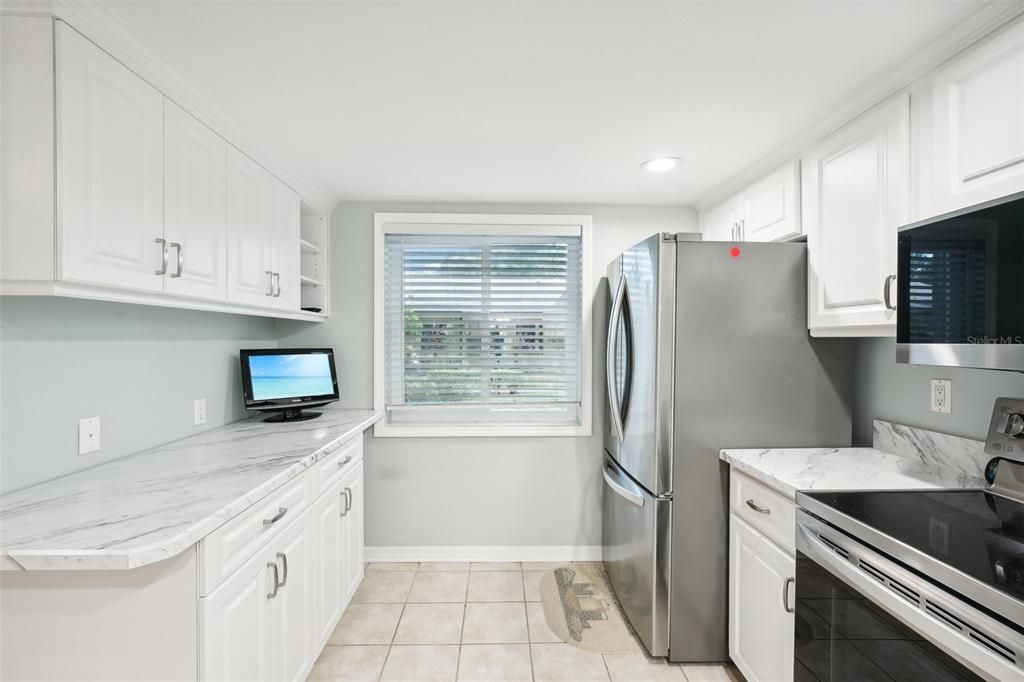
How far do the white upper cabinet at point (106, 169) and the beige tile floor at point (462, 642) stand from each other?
70.1 inches

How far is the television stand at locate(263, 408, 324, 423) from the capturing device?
2.56 metres

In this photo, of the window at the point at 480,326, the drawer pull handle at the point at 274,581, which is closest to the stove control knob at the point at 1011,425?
the window at the point at 480,326

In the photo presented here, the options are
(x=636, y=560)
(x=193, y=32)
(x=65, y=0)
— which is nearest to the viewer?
(x=65, y=0)

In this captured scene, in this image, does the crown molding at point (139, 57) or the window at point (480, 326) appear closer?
the crown molding at point (139, 57)

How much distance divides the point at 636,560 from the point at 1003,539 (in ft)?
4.61


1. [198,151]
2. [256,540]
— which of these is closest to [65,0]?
[198,151]

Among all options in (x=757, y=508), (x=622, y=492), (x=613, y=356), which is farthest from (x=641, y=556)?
(x=613, y=356)

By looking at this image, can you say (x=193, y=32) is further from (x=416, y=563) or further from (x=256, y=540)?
(x=416, y=563)

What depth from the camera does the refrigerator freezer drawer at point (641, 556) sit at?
204 cm

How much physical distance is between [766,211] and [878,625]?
5.74ft

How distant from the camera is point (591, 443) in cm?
308

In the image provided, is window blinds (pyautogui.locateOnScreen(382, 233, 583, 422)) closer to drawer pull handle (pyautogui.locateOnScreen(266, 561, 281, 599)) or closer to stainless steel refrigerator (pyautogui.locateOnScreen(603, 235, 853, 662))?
stainless steel refrigerator (pyautogui.locateOnScreen(603, 235, 853, 662))

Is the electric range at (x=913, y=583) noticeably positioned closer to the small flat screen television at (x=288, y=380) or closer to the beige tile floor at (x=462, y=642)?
the beige tile floor at (x=462, y=642)

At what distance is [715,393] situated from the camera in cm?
203
